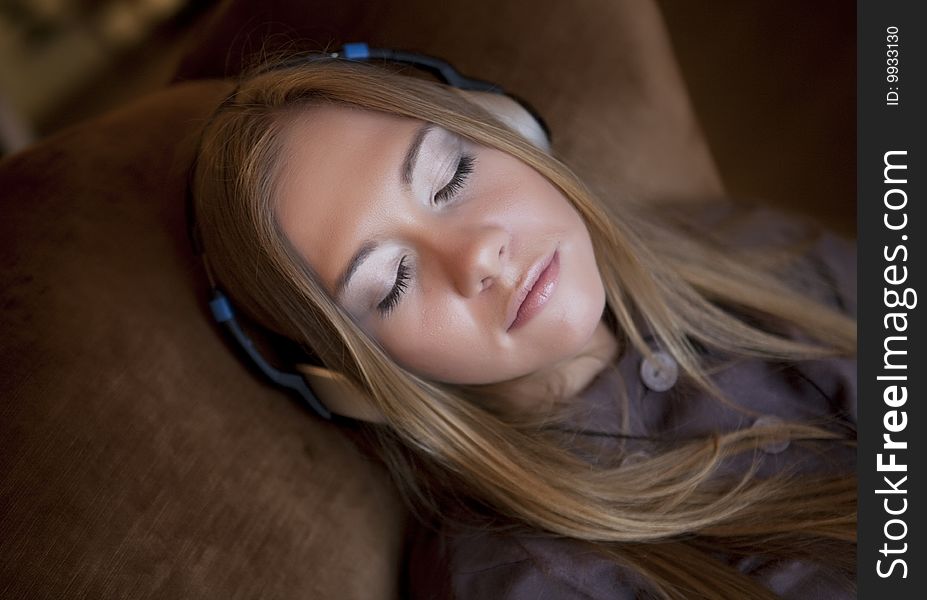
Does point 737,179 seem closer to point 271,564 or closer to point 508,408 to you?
point 508,408

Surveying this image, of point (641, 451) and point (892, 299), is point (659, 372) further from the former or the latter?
point (892, 299)

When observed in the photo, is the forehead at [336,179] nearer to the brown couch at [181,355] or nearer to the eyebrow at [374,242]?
the eyebrow at [374,242]

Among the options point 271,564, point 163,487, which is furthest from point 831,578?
point 163,487

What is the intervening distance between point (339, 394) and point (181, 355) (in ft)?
0.63

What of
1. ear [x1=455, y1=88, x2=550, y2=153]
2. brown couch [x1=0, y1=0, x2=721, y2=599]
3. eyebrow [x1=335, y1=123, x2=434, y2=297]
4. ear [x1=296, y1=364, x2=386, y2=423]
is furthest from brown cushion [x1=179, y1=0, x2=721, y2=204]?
ear [x1=296, y1=364, x2=386, y2=423]

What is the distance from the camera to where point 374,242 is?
2.46 feet

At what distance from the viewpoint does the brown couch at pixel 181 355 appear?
0.72 meters

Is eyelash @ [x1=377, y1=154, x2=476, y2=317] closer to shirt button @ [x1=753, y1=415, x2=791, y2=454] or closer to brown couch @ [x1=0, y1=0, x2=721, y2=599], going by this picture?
brown couch @ [x1=0, y1=0, x2=721, y2=599]

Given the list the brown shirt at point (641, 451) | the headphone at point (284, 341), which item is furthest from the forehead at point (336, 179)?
the brown shirt at point (641, 451)

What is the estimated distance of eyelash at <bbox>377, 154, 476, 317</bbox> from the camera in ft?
2.54

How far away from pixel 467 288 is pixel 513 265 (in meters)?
0.06

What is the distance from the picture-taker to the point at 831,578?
2.59 feet

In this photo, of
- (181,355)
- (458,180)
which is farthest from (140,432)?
(458,180)

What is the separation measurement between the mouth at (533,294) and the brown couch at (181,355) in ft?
0.94
